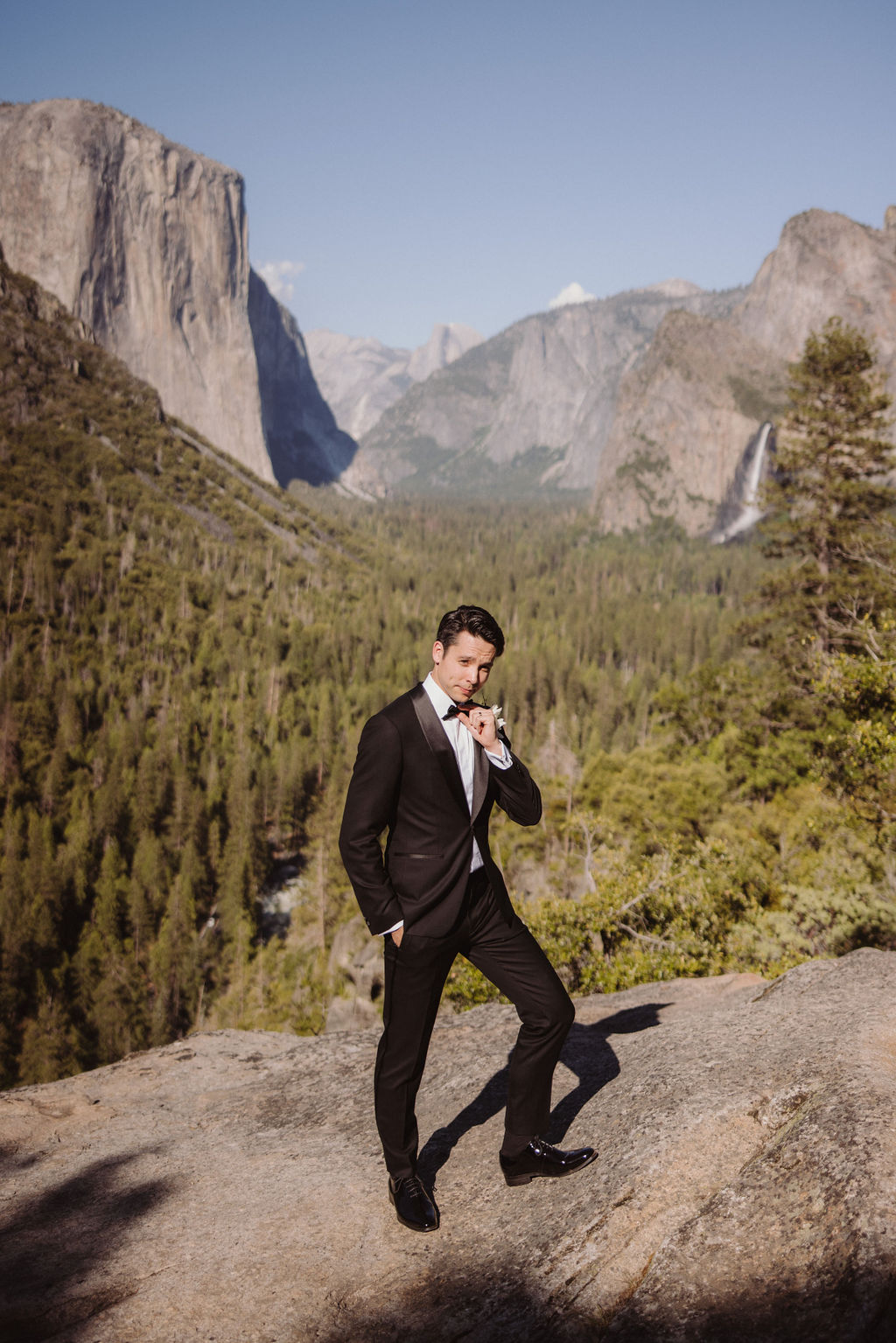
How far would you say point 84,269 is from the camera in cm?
16000

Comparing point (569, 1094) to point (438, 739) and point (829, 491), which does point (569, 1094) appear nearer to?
point (438, 739)

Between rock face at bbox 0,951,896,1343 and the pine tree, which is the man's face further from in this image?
the pine tree

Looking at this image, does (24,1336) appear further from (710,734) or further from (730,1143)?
(710,734)

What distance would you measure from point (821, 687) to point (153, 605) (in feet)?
366

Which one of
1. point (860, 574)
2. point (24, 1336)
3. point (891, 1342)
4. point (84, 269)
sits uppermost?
point (84, 269)

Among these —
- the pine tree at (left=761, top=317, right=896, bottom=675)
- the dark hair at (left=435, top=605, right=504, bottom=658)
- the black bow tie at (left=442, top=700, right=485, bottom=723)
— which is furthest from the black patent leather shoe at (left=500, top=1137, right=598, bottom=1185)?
the pine tree at (left=761, top=317, right=896, bottom=675)

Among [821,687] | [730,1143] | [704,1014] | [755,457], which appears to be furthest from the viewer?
[755,457]

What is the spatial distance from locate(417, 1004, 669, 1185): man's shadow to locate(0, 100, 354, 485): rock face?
619 feet

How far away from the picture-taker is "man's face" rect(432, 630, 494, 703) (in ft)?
13.7

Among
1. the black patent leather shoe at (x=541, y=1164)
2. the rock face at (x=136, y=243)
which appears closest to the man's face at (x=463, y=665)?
the black patent leather shoe at (x=541, y=1164)

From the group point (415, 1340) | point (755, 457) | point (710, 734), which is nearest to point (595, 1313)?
point (415, 1340)

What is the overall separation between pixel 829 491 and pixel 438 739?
22.5 meters

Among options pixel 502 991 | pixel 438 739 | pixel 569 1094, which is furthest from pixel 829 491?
pixel 502 991

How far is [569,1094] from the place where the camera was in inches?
220
